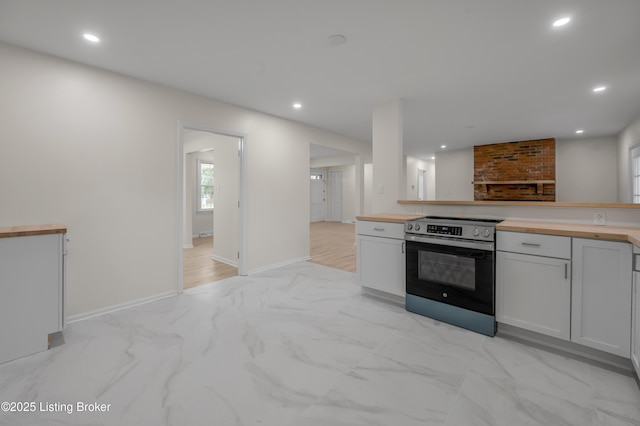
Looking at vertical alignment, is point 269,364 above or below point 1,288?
below

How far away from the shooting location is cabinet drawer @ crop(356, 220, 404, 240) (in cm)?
290

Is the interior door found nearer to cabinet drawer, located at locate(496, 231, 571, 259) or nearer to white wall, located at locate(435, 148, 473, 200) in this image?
white wall, located at locate(435, 148, 473, 200)

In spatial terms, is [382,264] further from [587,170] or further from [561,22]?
[587,170]

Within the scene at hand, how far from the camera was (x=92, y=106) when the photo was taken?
273 centimetres

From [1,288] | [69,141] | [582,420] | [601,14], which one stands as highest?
[601,14]

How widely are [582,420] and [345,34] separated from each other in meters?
2.82

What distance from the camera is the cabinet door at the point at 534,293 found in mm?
2037

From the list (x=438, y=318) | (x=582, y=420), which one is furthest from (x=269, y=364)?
(x=582, y=420)

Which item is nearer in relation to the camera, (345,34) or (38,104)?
(345,34)

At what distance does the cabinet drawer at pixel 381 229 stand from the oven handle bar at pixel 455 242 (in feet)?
0.37

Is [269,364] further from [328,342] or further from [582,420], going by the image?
[582,420]

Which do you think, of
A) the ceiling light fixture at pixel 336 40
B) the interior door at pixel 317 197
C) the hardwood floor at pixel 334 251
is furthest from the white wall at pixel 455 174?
the ceiling light fixture at pixel 336 40

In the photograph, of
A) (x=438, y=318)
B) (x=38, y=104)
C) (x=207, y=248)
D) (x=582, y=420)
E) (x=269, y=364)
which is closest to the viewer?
(x=582, y=420)

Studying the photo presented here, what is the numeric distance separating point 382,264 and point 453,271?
745 millimetres
